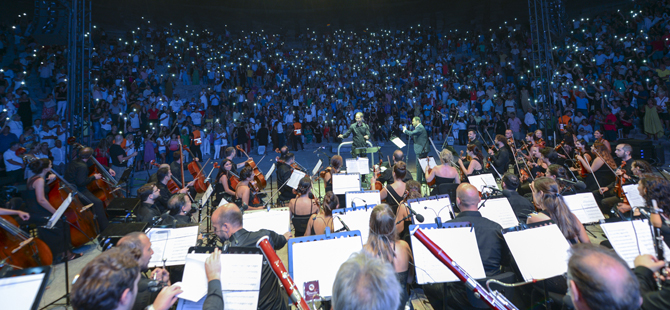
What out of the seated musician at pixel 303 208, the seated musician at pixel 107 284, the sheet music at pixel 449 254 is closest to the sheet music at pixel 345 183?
the seated musician at pixel 303 208

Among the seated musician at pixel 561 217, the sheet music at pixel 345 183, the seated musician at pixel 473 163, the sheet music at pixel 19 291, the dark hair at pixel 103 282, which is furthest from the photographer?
the seated musician at pixel 473 163

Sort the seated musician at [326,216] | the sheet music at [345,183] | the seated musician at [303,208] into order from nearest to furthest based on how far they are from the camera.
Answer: the seated musician at [326,216] < the seated musician at [303,208] < the sheet music at [345,183]

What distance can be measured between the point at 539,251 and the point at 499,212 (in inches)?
46.4

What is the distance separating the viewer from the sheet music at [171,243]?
275 centimetres

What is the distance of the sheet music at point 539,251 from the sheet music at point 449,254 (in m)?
0.26

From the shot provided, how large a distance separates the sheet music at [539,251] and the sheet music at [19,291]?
2.92 m

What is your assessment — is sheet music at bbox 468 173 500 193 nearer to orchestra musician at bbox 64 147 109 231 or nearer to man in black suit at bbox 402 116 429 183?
man in black suit at bbox 402 116 429 183

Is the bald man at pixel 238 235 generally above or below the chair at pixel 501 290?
above

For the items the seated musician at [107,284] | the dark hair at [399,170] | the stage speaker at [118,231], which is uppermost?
the dark hair at [399,170]

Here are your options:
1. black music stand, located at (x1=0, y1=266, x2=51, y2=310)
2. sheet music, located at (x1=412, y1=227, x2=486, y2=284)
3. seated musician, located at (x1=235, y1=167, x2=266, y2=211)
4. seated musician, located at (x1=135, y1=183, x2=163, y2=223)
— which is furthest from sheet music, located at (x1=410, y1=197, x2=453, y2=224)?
seated musician, located at (x1=135, y1=183, x2=163, y2=223)

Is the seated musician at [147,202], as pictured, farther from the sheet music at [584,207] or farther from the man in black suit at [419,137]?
the man in black suit at [419,137]

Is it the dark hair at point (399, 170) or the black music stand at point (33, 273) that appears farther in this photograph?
the dark hair at point (399, 170)

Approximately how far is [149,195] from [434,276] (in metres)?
3.57

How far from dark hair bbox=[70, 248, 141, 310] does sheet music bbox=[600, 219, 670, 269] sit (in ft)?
10.2
